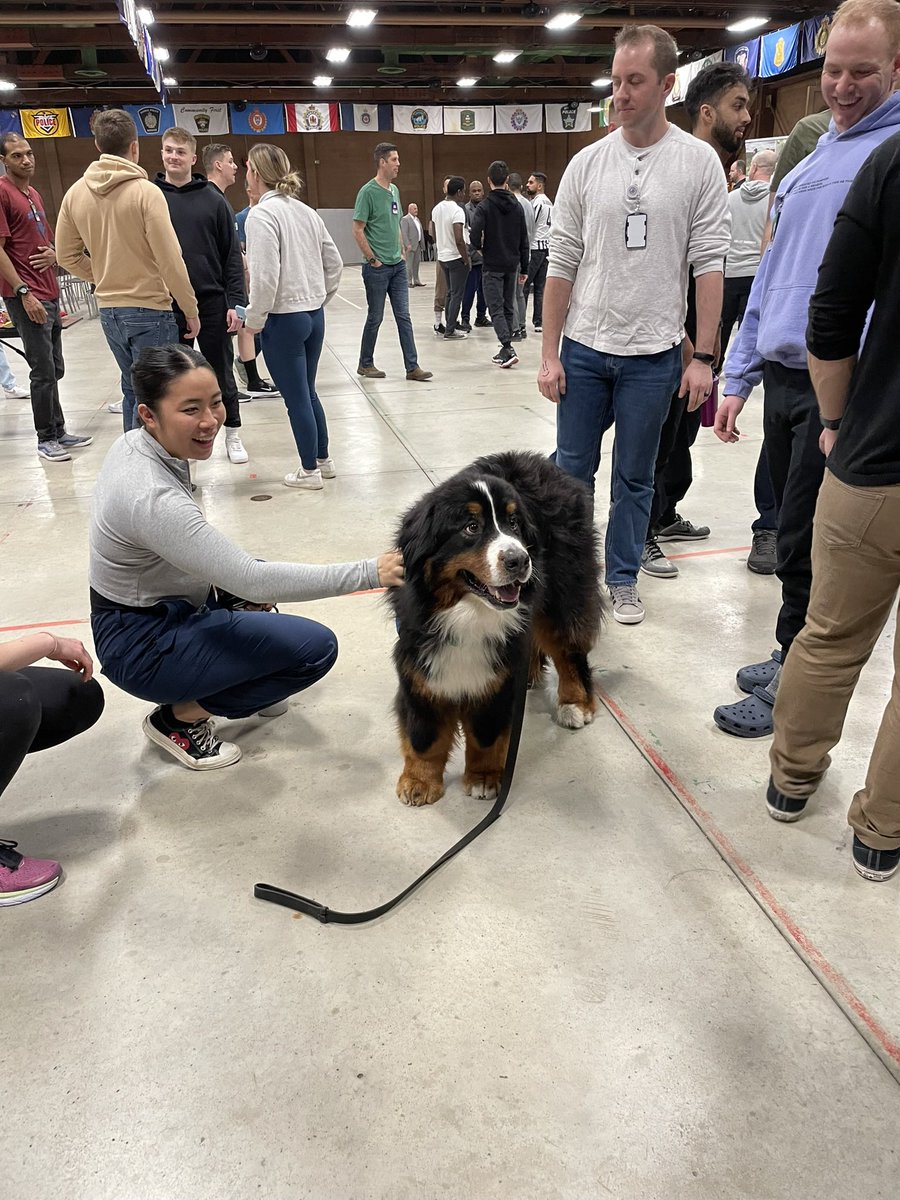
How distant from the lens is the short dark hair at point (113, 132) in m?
4.15

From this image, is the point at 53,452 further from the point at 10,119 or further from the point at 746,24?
the point at 10,119

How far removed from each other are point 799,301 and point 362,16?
1711cm

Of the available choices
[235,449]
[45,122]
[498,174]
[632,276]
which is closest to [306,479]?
[235,449]

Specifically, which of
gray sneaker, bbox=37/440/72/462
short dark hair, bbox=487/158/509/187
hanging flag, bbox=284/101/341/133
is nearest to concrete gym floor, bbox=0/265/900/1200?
gray sneaker, bbox=37/440/72/462

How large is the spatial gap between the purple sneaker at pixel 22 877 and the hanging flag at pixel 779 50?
2157 centimetres

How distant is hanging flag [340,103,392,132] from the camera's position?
23.0 metres

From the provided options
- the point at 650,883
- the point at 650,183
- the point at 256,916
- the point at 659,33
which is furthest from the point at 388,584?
the point at 659,33

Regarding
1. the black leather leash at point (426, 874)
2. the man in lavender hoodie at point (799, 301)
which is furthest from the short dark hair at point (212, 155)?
the black leather leash at point (426, 874)

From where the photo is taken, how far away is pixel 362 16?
50.5 ft

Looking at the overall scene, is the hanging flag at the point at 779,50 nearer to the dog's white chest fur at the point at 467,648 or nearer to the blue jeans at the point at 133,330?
the blue jeans at the point at 133,330

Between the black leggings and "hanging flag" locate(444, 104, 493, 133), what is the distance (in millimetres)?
25434

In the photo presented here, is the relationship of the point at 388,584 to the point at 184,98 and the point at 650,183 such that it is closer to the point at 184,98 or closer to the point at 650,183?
the point at 650,183

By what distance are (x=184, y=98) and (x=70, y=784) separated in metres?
25.6

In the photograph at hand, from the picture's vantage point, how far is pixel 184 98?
73.4ft
